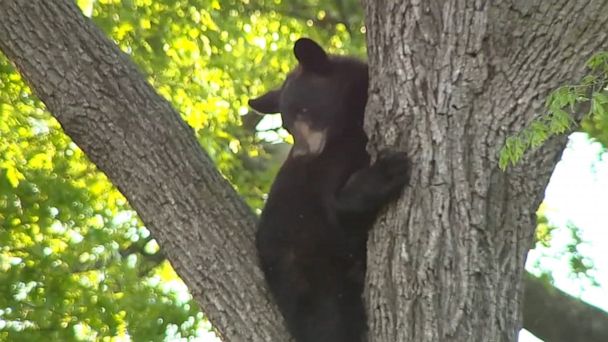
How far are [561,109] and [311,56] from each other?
2.03 meters

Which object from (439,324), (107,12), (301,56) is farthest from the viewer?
(107,12)

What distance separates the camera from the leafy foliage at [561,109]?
2.94 m

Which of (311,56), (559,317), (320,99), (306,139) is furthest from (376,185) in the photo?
(559,317)

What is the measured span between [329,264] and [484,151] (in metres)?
1.25


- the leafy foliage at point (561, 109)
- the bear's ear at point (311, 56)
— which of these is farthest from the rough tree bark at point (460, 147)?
the bear's ear at point (311, 56)

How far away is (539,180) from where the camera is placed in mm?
3510

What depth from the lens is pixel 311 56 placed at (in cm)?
498

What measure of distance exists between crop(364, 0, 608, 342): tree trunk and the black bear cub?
0.65 feet

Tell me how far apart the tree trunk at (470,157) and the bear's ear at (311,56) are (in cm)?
146

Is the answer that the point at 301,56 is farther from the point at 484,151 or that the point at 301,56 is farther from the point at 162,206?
the point at 484,151

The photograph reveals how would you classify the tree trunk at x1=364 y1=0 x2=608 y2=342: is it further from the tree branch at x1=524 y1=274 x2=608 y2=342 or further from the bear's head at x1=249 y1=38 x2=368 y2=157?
the tree branch at x1=524 y1=274 x2=608 y2=342

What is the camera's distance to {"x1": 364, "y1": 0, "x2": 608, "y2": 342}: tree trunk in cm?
341

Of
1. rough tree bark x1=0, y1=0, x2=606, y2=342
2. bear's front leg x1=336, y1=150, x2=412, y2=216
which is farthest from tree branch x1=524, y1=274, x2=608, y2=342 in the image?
rough tree bark x1=0, y1=0, x2=606, y2=342

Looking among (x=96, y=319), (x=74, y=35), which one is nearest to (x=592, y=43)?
(x=74, y=35)
